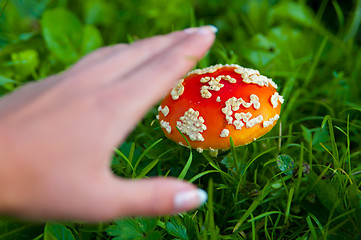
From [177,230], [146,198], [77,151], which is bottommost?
[177,230]

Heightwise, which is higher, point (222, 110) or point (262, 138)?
point (222, 110)

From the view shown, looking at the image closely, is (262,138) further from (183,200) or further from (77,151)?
(77,151)

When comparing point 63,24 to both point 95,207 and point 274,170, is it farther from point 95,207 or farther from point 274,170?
point 95,207

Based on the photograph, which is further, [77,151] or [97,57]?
[97,57]

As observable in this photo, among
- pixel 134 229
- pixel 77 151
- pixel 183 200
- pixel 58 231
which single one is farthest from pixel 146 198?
pixel 58 231

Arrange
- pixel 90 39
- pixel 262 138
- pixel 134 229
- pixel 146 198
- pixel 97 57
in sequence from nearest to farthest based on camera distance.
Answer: pixel 146 198
pixel 97 57
pixel 134 229
pixel 262 138
pixel 90 39

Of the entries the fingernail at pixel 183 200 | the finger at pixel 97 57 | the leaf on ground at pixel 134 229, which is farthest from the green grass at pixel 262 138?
the finger at pixel 97 57

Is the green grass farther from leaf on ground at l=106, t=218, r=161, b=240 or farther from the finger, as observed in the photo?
the finger
